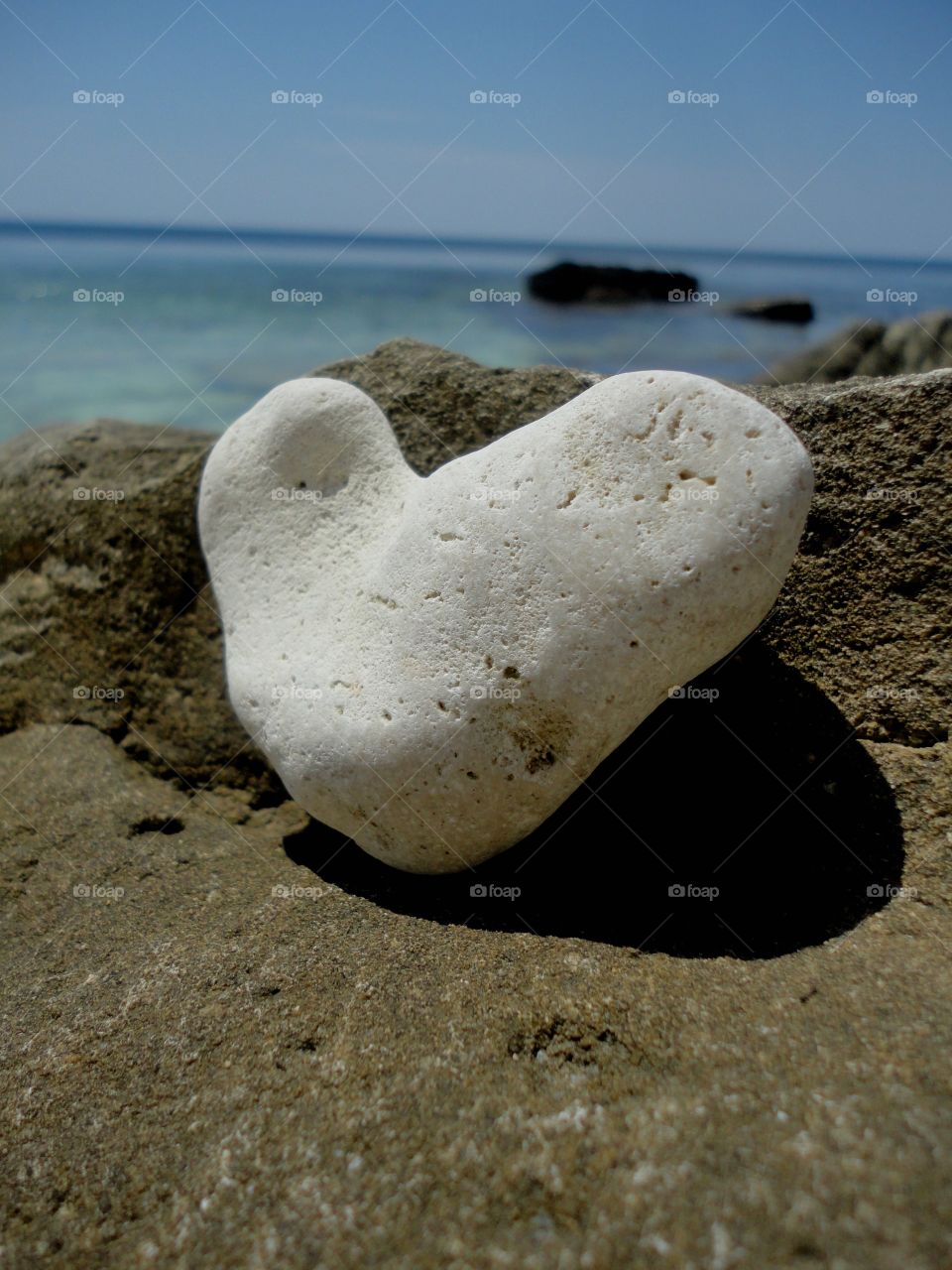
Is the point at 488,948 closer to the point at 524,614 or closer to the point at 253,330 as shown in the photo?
the point at 524,614

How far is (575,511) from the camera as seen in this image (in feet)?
7.76

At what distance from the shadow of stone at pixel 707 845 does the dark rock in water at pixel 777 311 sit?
2211cm

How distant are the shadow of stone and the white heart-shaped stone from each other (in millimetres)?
125

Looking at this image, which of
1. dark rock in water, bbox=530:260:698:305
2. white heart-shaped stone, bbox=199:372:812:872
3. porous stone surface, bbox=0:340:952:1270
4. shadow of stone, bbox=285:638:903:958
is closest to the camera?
porous stone surface, bbox=0:340:952:1270

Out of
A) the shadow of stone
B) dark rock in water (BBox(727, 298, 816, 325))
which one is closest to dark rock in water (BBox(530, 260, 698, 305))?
dark rock in water (BBox(727, 298, 816, 325))

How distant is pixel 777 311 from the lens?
74.7 ft

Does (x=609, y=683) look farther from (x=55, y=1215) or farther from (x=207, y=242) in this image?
(x=207, y=242)

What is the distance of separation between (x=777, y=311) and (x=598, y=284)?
469cm

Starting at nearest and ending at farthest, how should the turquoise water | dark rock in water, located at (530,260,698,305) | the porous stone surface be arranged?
the porous stone surface < the turquoise water < dark rock in water, located at (530,260,698,305)

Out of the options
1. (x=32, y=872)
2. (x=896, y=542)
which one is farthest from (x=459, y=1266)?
(x=896, y=542)

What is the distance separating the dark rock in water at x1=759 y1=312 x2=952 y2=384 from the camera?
11.5 metres

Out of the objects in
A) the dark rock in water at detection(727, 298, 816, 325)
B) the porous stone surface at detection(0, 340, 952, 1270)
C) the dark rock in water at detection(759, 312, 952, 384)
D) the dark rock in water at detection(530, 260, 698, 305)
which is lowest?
the porous stone surface at detection(0, 340, 952, 1270)

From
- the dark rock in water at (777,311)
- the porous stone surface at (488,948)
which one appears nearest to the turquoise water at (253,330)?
the dark rock in water at (777,311)

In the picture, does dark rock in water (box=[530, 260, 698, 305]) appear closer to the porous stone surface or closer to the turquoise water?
the turquoise water
